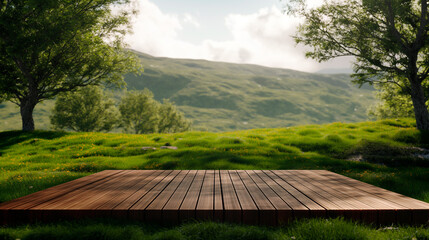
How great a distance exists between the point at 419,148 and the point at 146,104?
213 ft

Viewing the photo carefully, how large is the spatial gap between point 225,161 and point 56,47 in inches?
716

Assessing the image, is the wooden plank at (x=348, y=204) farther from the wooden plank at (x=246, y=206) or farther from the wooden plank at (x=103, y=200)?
the wooden plank at (x=103, y=200)

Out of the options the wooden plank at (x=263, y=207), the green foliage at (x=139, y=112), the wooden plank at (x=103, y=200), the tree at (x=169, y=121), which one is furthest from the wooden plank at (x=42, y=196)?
the tree at (x=169, y=121)

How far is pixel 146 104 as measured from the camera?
72062 millimetres

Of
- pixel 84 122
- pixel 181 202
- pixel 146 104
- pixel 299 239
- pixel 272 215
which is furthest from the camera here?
pixel 146 104

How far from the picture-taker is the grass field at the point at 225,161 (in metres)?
4.42

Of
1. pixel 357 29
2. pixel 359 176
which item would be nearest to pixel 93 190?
pixel 359 176

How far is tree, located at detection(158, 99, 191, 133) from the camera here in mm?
82713

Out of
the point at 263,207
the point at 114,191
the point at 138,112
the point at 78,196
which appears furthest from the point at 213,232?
the point at 138,112

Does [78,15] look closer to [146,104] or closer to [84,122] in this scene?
[84,122]

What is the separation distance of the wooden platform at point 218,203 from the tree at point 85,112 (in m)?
→ 53.4

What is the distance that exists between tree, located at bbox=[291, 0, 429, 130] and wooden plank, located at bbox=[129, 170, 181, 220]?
1817cm

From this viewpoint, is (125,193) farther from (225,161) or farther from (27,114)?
(27,114)

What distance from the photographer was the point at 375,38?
62.6 feet
